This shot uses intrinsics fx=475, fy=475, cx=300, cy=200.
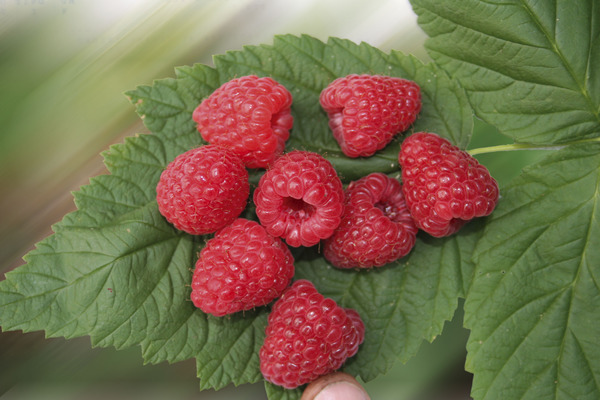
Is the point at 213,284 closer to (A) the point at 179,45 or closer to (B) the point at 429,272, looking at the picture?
(B) the point at 429,272

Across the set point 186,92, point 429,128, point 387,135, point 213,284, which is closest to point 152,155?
point 186,92

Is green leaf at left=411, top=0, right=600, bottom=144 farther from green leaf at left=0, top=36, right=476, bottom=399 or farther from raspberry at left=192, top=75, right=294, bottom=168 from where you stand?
raspberry at left=192, top=75, right=294, bottom=168

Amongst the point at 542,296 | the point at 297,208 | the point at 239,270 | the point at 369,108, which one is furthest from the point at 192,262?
the point at 542,296

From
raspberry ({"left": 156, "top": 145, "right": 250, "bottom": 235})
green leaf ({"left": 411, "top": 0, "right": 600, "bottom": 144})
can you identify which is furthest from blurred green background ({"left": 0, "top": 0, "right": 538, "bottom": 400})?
raspberry ({"left": 156, "top": 145, "right": 250, "bottom": 235})

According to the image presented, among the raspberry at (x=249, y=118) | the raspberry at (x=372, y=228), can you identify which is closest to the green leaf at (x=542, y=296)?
the raspberry at (x=372, y=228)

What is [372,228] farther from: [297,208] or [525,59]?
[525,59]

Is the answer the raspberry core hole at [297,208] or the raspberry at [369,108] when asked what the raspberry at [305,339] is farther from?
the raspberry at [369,108]
